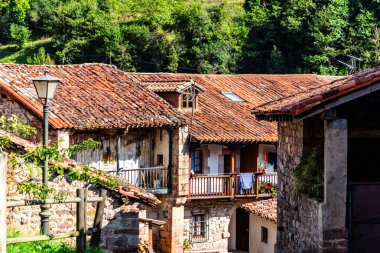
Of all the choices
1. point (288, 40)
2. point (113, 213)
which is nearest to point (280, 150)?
point (113, 213)

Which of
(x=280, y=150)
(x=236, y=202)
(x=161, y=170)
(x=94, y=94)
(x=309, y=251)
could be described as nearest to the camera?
(x=309, y=251)

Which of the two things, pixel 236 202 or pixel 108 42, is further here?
pixel 108 42

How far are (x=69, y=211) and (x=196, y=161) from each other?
15.4 meters

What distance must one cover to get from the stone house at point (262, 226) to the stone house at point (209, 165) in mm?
1822

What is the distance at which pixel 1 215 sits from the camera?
10602 mm

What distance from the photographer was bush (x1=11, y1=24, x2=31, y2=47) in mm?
60500

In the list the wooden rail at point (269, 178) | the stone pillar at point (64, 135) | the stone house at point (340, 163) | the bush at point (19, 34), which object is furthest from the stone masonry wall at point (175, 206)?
the bush at point (19, 34)

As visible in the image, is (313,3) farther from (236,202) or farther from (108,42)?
(236,202)

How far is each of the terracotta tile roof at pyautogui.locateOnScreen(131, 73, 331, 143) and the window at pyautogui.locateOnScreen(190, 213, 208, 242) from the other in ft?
10.4

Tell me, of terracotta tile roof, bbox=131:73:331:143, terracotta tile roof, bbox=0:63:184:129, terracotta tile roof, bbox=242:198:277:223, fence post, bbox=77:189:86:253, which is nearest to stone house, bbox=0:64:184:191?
terracotta tile roof, bbox=0:63:184:129

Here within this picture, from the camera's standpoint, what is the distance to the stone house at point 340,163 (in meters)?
13.8

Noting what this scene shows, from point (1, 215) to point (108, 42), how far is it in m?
46.4

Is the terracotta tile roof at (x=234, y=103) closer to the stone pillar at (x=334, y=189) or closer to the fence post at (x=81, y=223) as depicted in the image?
the stone pillar at (x=334, y=189)

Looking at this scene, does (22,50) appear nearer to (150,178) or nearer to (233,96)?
(233,96)
